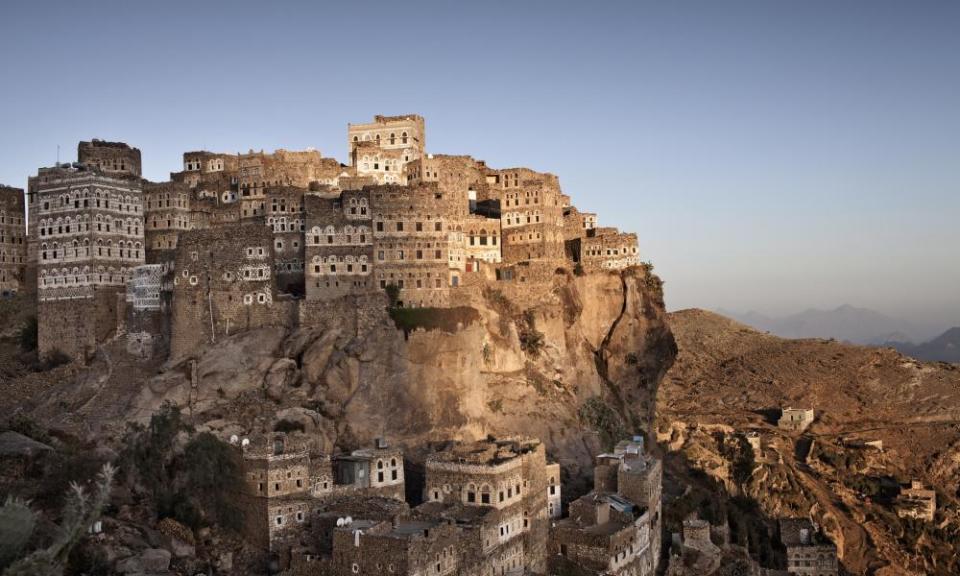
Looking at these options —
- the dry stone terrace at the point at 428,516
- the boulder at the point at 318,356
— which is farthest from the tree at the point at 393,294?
the dry stone terrace at the point at 428,516

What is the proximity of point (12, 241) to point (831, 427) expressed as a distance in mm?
89350

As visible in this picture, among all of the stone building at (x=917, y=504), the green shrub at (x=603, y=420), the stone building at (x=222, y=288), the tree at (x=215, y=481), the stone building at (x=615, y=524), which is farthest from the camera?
the stone building at (x=917, y=504)

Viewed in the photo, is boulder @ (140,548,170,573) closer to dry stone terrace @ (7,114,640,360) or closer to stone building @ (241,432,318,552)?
stone building @ (241,432,318,552)

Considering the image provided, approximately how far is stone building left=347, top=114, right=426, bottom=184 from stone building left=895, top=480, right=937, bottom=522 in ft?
186

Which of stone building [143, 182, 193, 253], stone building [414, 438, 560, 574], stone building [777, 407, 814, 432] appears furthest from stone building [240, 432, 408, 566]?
stone building [777, 407, 814, 432]

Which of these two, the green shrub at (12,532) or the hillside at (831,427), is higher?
the green shrub at (12,532)

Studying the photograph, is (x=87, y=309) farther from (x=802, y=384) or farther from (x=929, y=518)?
(x=802, y=384)

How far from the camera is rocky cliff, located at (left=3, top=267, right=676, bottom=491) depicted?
202ft

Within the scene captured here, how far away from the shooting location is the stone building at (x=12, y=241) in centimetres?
8375

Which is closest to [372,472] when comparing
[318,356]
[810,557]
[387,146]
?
[318,356]

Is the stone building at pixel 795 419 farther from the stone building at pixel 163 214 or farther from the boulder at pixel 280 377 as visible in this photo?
the stone building at pixel 163 214

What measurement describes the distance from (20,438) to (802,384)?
10033 cm

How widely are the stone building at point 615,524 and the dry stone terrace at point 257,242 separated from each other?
1611cm

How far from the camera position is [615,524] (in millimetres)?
57250
